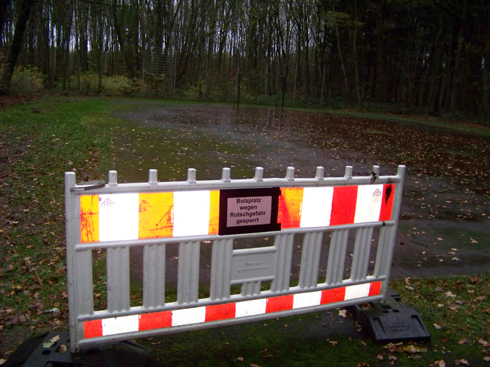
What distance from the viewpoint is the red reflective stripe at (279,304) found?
12.1ft

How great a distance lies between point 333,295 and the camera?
155 inches

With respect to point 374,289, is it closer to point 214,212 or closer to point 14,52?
point 214,212

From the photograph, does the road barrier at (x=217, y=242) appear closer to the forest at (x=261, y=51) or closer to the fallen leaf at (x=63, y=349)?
the fallen leaf at (x=63, y=349)

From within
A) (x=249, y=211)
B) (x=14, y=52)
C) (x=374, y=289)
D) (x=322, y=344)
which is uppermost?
(x=14, y=52)

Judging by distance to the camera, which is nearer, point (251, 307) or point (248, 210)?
point (248, 210)

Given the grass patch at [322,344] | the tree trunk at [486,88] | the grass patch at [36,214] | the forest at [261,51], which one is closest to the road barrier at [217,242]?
the grass patch at [322,344]

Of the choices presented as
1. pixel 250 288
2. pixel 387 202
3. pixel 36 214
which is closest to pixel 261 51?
pixel 36 214

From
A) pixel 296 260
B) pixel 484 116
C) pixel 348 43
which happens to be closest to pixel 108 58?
pixel 348 43

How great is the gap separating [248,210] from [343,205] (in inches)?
33.2

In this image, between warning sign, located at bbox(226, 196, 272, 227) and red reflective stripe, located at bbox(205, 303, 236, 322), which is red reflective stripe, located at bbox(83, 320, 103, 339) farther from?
warning sign, located at bbox(226, 196, 272, 227)

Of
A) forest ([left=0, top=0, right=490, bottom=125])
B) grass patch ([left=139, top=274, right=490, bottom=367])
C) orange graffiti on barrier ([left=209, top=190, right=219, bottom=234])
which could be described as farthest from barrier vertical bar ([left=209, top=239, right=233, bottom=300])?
forest ([left=0, top=0, right=490, bottom=125])

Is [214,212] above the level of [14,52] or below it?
below

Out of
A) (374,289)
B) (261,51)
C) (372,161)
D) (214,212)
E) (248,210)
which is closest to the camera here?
(214,212)

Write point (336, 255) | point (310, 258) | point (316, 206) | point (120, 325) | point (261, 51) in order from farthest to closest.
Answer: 1. point (261, 51)
2. point (336, 255)
3. point (310, 258)
4. point (316, 206)
5. point (120, 325)
